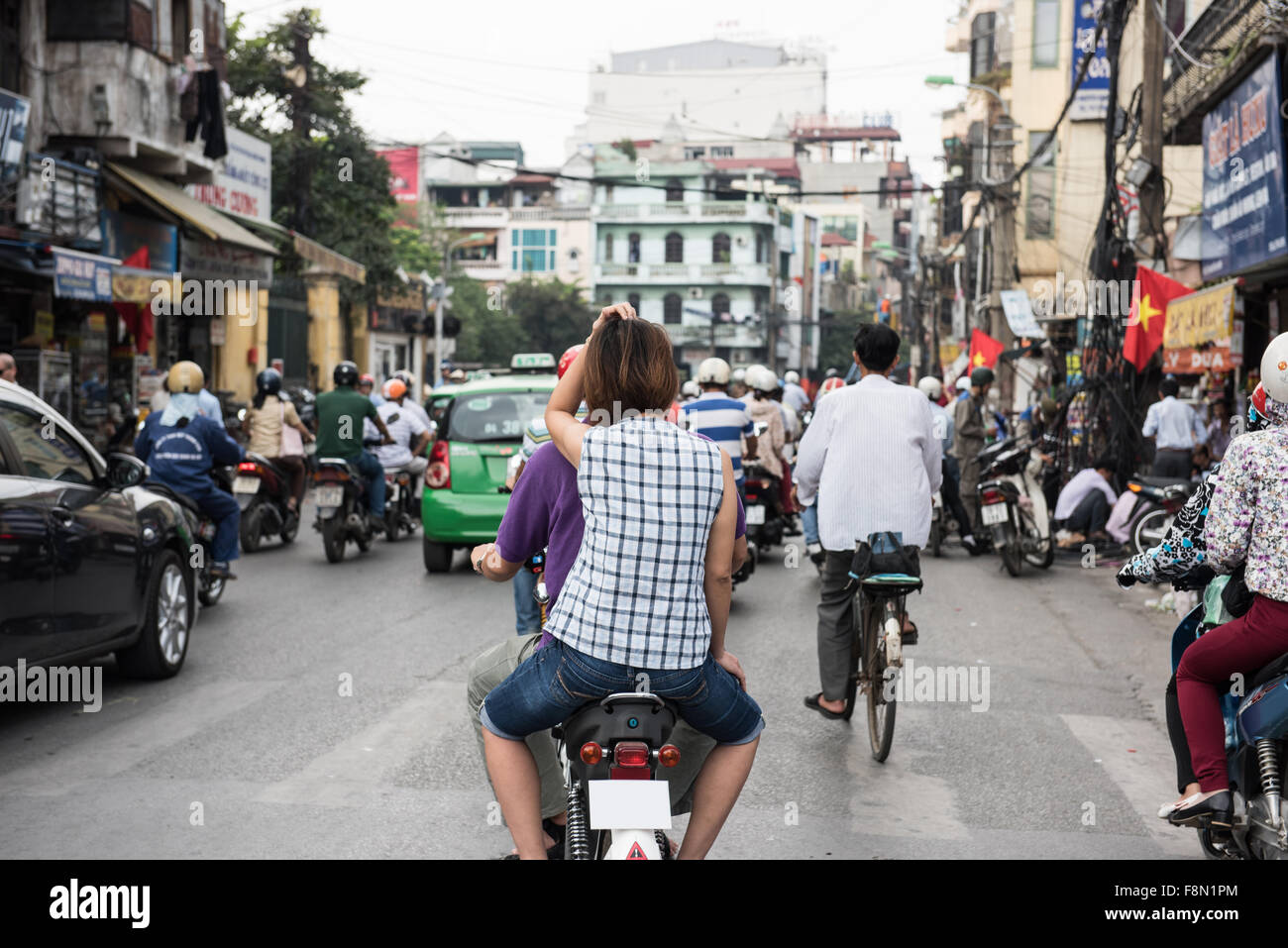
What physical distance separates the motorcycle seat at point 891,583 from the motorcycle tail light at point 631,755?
300 cm

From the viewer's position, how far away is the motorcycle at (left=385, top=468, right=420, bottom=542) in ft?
51.4

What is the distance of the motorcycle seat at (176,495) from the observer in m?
9.66

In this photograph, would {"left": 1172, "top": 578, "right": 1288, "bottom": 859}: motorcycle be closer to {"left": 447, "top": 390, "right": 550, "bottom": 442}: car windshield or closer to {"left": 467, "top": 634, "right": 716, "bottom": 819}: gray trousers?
{"left": 467, "top": 634, "right": 716, "bottom": 819}: gray trousers

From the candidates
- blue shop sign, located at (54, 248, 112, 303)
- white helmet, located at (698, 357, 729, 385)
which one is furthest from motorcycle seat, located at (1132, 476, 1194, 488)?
blue shop sign, located at (54, 248, 112, 303)

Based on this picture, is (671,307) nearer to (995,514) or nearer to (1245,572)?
(995,514)

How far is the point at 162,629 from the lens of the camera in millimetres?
8070

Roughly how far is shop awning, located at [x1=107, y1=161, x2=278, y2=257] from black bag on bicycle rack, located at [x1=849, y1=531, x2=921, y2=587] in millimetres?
14970

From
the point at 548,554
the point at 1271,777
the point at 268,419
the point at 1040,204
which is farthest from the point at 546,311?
the point at 548,554

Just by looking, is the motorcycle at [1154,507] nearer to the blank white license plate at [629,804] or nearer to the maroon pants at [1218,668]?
the maroon pants at [1218,668]

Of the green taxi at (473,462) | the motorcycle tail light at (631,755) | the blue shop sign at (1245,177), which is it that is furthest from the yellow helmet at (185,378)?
the blue shop sign at (1245,177)

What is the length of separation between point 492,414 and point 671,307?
72.2 m

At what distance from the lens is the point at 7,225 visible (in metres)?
16.2
